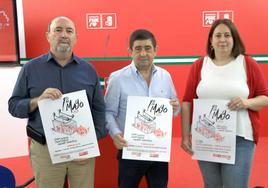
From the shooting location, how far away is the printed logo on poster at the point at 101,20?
4.69 metres

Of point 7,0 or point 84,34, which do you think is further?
point 84,34

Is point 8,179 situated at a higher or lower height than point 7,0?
lower

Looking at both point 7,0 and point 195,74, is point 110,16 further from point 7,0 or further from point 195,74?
point 195,74

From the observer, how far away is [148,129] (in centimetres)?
196

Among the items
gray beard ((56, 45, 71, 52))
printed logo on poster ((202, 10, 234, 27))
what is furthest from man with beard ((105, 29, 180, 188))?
printed logo on poster ((202, 10, 234, 27))

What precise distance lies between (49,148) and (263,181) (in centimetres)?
244

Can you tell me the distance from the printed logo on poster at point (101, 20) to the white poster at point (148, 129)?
118 inches

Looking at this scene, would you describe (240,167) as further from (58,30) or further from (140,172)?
(58,30)

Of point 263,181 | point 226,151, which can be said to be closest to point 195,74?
point 226,151

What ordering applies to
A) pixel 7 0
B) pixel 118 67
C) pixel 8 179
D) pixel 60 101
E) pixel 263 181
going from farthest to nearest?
1. pixel 7 0
2. pixel 263 181
3. pixel 118 67
4. pixel 60 101
5. pixel 8 179

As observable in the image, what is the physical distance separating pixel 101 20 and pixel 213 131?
3.17 m

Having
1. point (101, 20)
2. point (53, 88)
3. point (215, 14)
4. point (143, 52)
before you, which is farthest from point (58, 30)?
point (215, 14)

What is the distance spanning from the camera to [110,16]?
185 inches

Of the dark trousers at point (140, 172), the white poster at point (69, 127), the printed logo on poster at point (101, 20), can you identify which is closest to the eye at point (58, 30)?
the white poster at point (69, 127)
